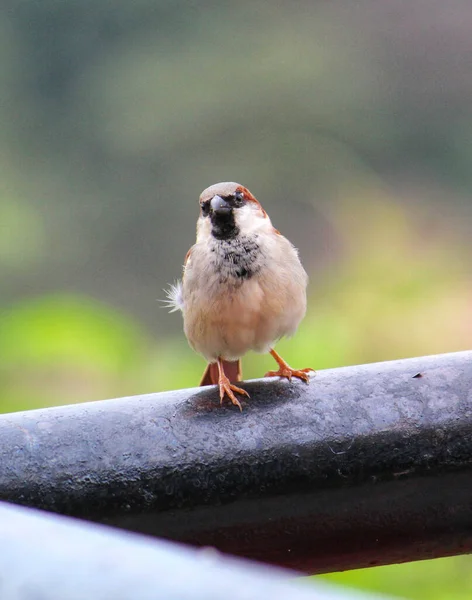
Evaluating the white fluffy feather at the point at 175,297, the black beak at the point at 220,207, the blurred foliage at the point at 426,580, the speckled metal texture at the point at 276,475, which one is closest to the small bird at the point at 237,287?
the black beak at the point at 220,207

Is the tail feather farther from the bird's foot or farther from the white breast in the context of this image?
the bird's foot

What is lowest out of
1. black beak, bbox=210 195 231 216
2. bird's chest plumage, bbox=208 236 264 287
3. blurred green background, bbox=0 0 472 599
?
bird's chest plumage, bbox=208 236 264 287

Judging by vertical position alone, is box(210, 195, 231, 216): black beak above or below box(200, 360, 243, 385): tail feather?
above

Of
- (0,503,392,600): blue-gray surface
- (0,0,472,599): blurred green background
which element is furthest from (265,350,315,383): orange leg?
(0,0,472,599): blurred green background

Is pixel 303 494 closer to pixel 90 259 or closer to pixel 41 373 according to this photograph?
pixel 41 373

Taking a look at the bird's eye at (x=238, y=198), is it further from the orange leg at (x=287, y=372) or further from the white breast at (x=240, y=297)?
the orange leg at (x=287, y=372)

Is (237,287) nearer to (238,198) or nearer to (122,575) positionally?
(238,198)

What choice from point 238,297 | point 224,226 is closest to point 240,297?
point 238,297
